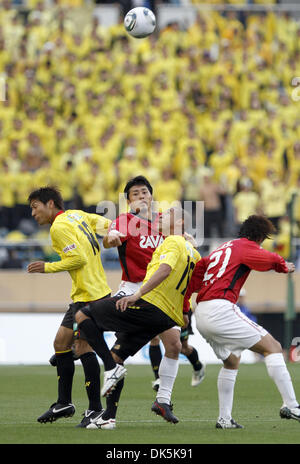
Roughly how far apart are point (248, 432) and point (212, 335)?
87cm

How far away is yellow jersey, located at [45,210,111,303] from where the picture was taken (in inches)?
332

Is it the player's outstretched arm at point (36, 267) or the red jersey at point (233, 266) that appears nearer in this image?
the red jersey at point (233, 266)

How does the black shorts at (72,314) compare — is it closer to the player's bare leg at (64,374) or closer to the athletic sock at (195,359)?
the player's bare leg at (64,374)

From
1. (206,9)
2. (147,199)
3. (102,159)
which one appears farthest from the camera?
(206,9)

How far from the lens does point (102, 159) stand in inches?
794

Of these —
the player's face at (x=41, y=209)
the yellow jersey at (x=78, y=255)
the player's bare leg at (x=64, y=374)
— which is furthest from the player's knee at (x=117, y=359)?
the player's face at (x=41, y=209)

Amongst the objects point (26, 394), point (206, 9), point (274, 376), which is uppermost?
point (206, 9)

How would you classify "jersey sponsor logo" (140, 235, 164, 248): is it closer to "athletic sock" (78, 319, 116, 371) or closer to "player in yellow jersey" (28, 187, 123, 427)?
"player in yellow jersey" (28, 187, 123, 427)

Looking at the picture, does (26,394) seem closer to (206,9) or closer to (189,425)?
(189,425)

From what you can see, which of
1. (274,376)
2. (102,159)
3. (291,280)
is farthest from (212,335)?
(102,159)

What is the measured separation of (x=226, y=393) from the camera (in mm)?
8133

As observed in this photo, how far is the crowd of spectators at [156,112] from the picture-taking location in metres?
19.1

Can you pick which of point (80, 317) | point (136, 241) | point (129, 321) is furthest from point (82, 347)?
point (136, 241)

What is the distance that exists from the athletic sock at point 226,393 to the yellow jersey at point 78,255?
4.45ft
